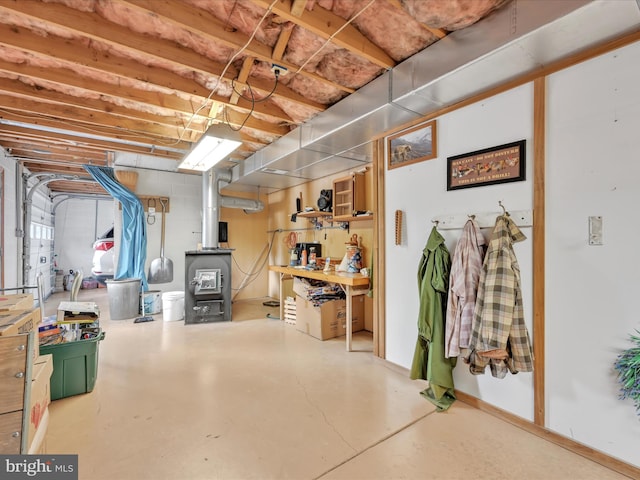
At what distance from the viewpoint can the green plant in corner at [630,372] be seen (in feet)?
5.01

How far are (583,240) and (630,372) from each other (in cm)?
74

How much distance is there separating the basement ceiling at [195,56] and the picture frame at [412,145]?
595 millimetres

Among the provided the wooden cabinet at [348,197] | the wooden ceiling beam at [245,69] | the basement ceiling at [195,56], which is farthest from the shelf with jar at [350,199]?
the wooden ceiling beam at [245,69]

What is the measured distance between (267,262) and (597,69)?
594 cm

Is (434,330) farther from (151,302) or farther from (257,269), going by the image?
(257,269)

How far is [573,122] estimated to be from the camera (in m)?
1.81

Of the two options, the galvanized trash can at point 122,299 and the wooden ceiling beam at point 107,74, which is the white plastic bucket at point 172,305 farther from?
the wooden ceiling beam at point 107,74

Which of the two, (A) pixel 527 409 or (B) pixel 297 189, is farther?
(B) pixel 297 189

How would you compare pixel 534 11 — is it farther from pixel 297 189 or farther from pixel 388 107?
pixel 297 189

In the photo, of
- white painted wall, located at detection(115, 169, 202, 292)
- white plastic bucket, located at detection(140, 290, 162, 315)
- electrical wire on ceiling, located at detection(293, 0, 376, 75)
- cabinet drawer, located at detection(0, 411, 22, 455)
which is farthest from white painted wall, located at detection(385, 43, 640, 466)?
white painted wall, located at detection(115, 169, 202, 292)

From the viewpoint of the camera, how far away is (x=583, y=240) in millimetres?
1764

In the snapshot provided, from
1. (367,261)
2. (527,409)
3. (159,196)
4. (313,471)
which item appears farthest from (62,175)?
(527,409)

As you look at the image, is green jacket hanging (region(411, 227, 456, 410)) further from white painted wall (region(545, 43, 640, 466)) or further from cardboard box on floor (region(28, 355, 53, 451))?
cardboard box on floor (region(28, 355, 53, 451))

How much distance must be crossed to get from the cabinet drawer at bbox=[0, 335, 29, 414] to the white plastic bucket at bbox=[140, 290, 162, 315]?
13.5 feet
